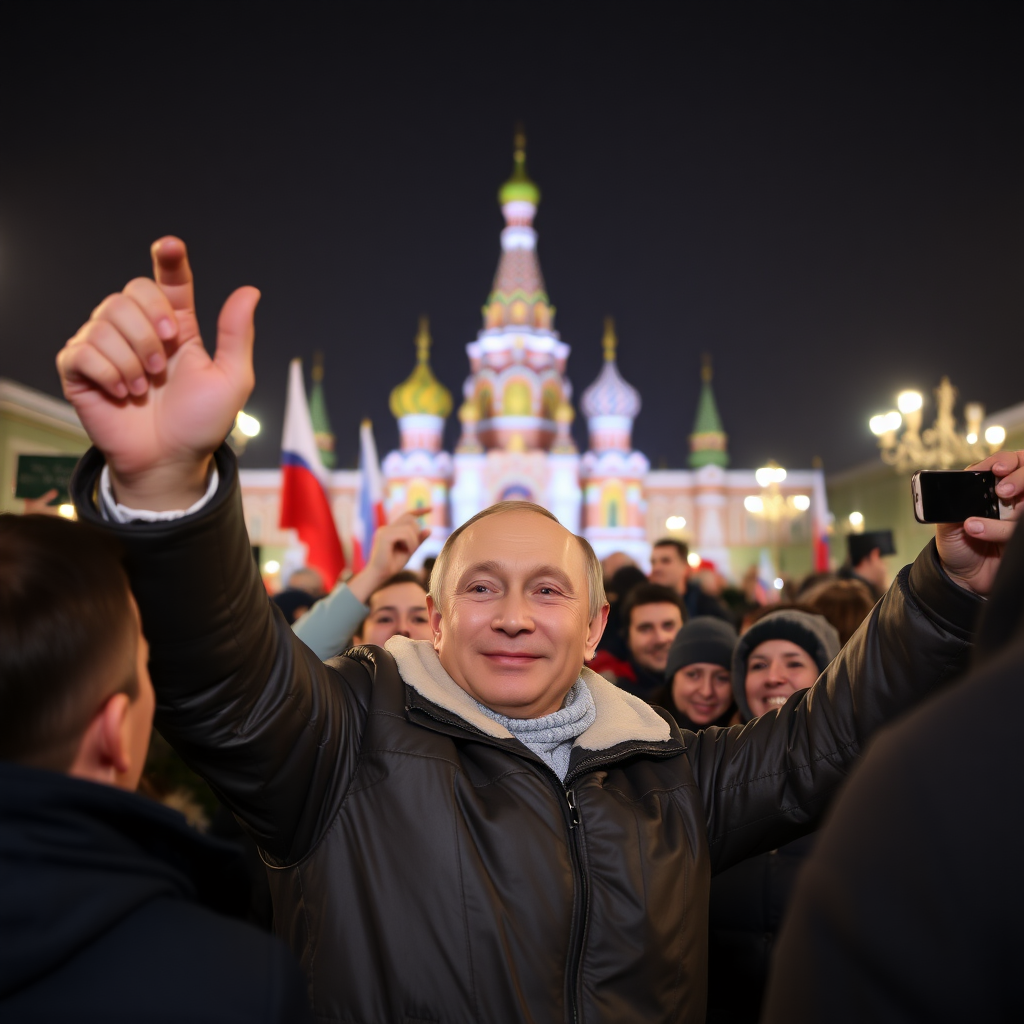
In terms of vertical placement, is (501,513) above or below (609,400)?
below

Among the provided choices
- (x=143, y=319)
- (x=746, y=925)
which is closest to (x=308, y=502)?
(x=746, y=925)

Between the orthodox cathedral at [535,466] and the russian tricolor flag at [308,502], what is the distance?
30.4 metres

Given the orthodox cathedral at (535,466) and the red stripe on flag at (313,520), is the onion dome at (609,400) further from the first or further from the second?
the red stripe on flag at (313,520)

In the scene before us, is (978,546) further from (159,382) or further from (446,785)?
(159,382)

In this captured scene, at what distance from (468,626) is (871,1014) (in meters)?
1.39

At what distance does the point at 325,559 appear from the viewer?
688 centimetres

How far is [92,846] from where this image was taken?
3.27 ft

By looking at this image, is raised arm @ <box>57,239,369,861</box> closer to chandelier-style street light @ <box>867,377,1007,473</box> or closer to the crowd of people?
the crowd of people

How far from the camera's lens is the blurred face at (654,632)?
4645 mm

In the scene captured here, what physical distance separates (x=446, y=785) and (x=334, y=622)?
1.75m

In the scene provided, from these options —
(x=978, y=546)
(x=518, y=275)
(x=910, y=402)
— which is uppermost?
(x=518, y=275)

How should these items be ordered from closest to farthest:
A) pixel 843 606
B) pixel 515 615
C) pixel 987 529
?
1. pixel 987 529
2. pixel 515 615
3. pixel 843 606

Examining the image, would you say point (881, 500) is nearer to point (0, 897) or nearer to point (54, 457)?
point (54, 457)

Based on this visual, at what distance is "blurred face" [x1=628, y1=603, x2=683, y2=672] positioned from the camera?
464 centimetres
